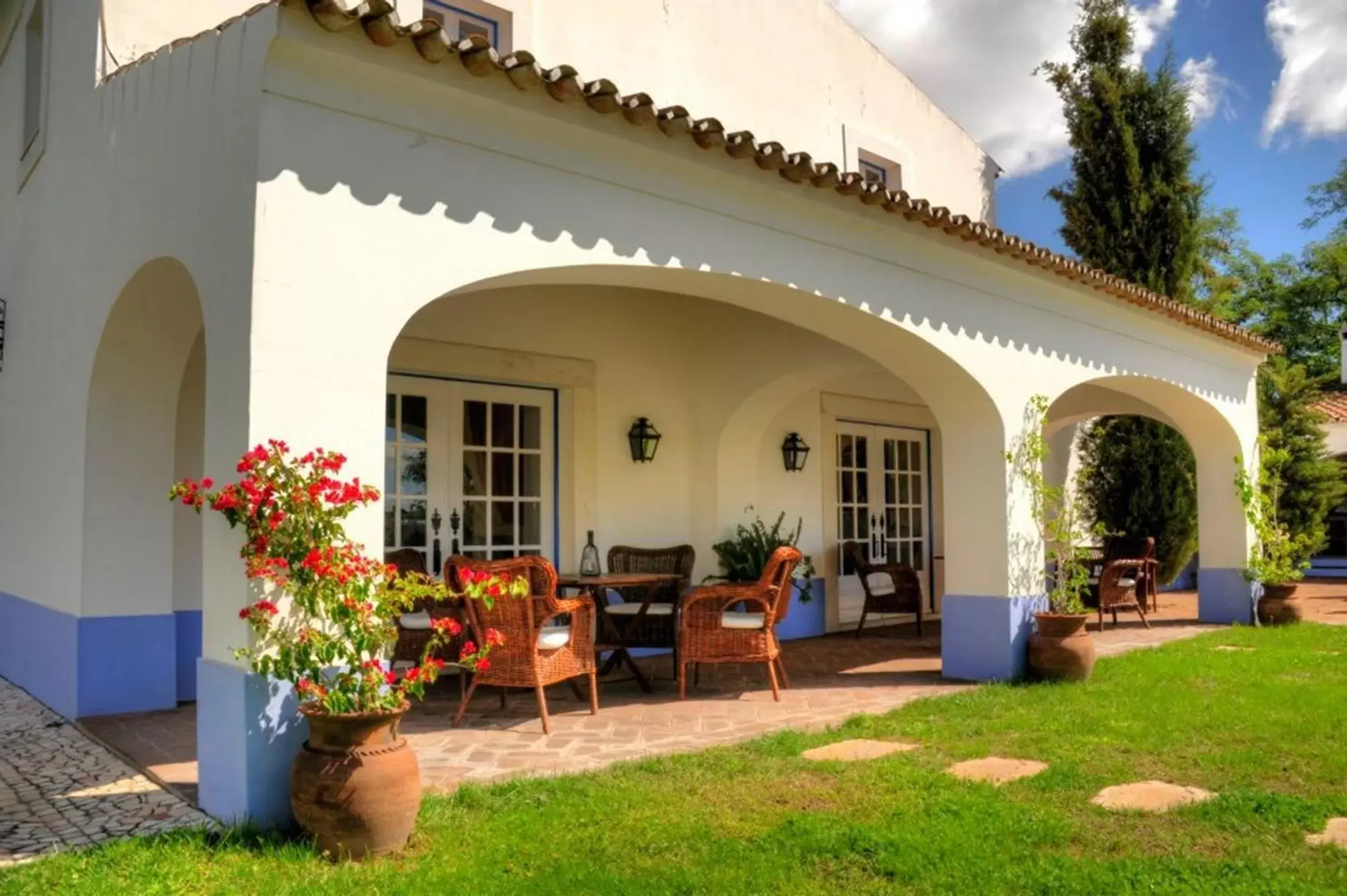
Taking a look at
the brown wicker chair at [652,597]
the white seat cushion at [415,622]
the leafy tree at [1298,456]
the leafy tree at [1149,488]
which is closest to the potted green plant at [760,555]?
the brown wicker chair at [652,597]

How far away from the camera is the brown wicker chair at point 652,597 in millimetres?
7148

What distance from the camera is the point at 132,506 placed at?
5898mm

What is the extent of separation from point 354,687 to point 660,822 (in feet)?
4.05

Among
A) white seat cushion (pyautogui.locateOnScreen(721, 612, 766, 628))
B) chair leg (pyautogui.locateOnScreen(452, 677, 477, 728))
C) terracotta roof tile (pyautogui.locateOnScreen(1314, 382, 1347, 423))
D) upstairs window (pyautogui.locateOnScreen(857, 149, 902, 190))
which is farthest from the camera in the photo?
terracotta roof tile (pyautogui.locateOnScreen(1314, 382, 1347, 423))

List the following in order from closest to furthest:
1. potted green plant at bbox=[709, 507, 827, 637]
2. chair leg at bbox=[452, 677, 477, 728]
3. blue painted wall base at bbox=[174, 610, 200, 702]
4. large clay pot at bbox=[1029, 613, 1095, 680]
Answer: chair leg at bbox=[452, 677, 477, 728]
blue painted wall base at bbox=[174, 610, 200, 702]
large clay pot at bbox=[1029, 613, 1095, 680]
potted green plant at bbox=[709, 507, 827, 637]

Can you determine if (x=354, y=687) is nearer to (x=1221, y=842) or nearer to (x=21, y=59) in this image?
(x=1221, y=842)

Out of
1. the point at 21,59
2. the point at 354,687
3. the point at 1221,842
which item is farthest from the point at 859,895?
the point at 21,59

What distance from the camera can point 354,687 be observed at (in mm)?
3670

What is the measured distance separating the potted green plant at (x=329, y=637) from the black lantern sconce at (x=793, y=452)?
6501mm

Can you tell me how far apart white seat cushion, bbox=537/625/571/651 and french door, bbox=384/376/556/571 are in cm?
205

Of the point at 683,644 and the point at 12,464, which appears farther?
the point at 12,464

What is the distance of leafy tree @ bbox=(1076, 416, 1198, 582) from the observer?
13.5 m

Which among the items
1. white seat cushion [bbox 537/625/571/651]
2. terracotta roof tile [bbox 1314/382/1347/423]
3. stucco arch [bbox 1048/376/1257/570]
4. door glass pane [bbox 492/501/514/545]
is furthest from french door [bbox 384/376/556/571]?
terracotta roof tile [bbox 1314/382/1347/423]

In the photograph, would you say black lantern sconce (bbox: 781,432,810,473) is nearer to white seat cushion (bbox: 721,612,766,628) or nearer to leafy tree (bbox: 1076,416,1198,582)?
white seat cushion (bbox: 721,612,766,628)
